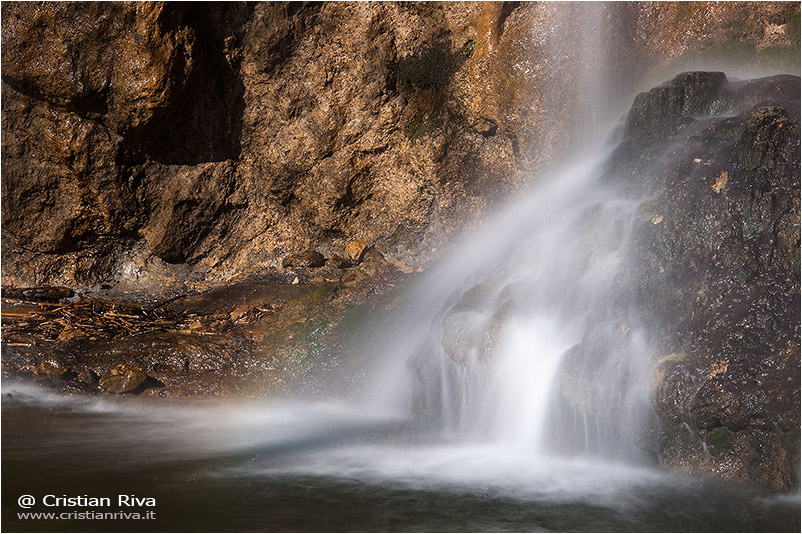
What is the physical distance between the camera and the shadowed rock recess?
19.2ft

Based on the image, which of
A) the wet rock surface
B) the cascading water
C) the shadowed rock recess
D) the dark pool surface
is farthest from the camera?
the shadowed rock recess

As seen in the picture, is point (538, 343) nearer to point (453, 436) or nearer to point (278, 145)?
point (453, 436)

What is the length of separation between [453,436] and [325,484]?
134 centimetres

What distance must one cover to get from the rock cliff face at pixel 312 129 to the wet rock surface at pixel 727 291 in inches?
91.0

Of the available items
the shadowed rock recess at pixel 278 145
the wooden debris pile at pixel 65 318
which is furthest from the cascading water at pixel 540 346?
the wooden debris pile at pixel 65 318

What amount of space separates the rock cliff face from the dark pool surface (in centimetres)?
295

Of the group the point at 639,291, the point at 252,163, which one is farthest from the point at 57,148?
the point at 639,291

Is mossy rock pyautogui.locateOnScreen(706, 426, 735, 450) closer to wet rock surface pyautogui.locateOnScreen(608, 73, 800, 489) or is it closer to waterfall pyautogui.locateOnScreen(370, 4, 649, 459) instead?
wet rock surface pyautogui.locateOnScreen(608, 73, 800, 489)

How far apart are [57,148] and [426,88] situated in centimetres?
379

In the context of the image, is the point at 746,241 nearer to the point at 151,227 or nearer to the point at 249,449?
the point at 249,449

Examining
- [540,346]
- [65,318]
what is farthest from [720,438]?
[65,318]

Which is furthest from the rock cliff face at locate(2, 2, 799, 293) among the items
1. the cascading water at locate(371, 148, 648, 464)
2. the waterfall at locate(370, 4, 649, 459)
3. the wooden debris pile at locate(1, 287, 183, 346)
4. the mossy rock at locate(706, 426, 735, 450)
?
the mossy rock at locate(706, 426, 735, 450)

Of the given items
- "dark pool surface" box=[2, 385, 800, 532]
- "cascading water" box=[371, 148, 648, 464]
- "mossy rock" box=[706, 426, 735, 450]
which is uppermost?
"cascading water" box=[371, 148, 648, 464]

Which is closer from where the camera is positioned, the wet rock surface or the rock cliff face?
the wet rock surface
